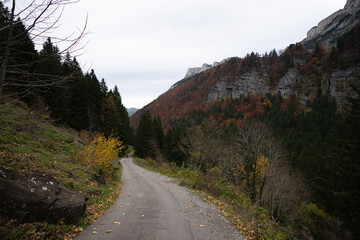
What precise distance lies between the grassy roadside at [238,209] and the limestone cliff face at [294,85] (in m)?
101

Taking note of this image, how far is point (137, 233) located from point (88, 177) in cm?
633

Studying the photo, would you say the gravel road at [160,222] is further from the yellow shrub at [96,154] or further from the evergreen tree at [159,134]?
the evergreen tree at [159,134]

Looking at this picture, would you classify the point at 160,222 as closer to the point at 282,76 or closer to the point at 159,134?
the point at 159,134

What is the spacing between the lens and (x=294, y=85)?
420 feet

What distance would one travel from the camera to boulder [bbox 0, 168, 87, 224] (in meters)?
4.53

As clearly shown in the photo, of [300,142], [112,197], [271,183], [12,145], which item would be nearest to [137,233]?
[112,197]

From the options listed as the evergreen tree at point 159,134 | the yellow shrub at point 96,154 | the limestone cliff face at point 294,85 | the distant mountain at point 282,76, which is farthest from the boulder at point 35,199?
the limestone cliff face at point 294,85

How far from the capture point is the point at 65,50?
283 cm

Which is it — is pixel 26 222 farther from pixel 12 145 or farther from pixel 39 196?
pixel 12 145

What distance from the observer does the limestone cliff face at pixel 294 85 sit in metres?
102

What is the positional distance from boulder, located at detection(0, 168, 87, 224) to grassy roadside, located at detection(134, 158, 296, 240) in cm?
642

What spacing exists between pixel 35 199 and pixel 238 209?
32.9 ft

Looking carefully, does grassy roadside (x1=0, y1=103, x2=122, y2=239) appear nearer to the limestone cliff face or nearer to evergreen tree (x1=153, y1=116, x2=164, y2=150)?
evergreen tree (x1=153, y1=116, x2=164, y2=150)

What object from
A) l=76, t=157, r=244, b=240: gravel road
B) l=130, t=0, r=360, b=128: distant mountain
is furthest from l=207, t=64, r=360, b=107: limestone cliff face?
l=76, t=157, r=244, b=240: gravel road
